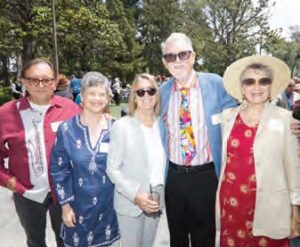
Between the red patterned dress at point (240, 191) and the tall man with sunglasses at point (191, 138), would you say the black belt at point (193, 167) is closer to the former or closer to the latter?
the tall man with sunglasses at point (191, 138)

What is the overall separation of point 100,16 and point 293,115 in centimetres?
2028

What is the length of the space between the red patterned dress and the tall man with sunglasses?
192mm

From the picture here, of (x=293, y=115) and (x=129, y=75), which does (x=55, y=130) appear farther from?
(x=129, y=75)

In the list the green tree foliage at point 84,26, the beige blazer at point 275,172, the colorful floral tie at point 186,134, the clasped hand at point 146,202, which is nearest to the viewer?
the beige blazer at point 275,172

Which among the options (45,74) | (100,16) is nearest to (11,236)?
(45,74)

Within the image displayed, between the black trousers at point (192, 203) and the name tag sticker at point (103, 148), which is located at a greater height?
the name tag sticker at point (103, 148)

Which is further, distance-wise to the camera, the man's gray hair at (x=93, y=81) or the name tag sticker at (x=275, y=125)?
the man's gray hair at (x=93, y=81)

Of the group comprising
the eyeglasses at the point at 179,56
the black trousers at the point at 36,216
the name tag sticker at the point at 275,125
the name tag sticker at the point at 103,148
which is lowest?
the black trousers at the point at 36,216

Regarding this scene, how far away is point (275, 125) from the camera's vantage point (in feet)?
8.94

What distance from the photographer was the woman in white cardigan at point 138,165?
283cm

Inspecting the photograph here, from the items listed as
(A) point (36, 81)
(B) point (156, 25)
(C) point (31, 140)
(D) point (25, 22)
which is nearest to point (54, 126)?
(C) point (31, 140)

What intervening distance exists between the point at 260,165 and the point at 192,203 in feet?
2.22

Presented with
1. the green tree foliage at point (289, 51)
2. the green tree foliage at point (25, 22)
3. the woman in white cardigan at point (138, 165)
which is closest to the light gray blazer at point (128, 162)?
the woman in white cardigan at point (138, 165)

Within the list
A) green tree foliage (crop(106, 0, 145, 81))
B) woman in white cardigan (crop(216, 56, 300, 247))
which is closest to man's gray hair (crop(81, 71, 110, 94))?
woman in white cardigan (crop(216, 56, 300, 247))
